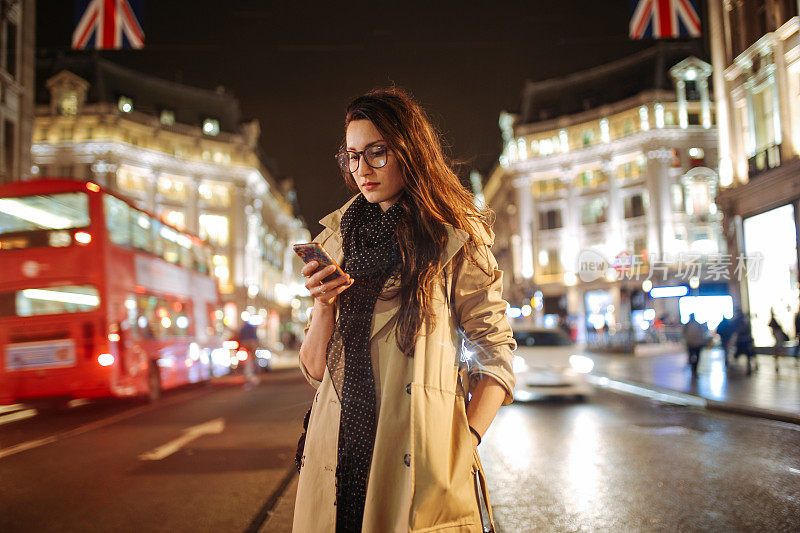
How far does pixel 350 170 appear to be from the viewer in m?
2.12

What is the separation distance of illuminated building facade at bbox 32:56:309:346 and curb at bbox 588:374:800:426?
35362 mm

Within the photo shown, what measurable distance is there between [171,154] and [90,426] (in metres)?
48.9

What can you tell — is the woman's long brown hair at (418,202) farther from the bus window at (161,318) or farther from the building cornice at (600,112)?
the building cornice at (600,112)

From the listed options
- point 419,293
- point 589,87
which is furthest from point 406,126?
point 589,87

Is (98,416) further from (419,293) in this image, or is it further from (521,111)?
(521,111)

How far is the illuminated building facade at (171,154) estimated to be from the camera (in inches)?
2031

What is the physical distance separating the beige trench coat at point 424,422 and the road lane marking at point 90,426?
7.55 metres

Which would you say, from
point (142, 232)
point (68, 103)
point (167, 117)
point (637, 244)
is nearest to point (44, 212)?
point (142, 232)

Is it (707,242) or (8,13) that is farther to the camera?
(707,242)

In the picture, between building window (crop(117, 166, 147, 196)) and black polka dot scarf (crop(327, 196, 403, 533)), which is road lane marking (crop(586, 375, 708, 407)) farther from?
building window (crop(117, 166, 147, 196))

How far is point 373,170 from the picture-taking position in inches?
79.9

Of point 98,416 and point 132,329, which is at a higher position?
point 132,329

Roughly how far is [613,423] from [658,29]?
7.70 meters

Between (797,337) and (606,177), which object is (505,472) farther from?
(606,177)
